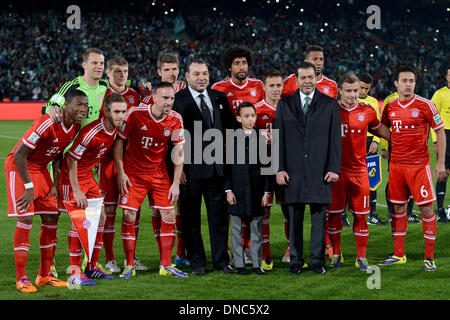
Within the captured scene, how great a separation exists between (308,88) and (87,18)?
3022cm

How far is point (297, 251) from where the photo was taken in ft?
19.6

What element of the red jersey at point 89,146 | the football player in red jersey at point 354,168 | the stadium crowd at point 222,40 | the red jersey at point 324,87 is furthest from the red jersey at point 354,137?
the stadium crowd at point 222,40

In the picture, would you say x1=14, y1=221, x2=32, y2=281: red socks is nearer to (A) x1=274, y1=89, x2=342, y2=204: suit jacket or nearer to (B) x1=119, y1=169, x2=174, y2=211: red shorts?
(B) x1=119, y1=169, x2=174, y2=211: red shorts

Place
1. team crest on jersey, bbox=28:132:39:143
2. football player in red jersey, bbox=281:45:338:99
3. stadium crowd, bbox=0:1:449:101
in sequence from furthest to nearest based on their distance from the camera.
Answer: stadium crowd, bbox=0:1:449:101, football player in red jersey, bbox=281:45:338:99, team crest on jersey, bbox=28:132:39:143

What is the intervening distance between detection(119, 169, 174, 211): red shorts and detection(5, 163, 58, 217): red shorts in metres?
0.75

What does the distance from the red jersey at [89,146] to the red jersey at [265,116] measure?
1.55 metres

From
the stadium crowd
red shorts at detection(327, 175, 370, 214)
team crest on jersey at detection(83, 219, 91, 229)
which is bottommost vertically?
team crest on jersey at detection(83, 219, 91, 229)

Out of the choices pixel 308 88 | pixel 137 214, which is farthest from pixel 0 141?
pixel 308 88

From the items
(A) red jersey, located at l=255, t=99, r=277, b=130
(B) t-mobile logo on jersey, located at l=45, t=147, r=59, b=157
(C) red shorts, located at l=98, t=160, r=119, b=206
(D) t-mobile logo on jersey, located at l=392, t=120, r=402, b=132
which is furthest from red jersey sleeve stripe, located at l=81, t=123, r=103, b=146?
(D) t-mobile logo on jersey, located at l=392, t=120, r=402, b=132

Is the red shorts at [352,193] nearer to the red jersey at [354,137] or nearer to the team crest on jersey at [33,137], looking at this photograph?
the red jersey at [354,137]

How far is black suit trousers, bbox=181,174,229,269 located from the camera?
612 centimetres

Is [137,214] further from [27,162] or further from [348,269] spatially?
[348,269]

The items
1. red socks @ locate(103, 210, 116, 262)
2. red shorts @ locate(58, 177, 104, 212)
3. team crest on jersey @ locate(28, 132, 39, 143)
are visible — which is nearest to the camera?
team crest on jersey @ locate(28, 132, 39, 143)

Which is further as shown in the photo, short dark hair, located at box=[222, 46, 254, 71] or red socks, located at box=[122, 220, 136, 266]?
short dark hair, located at box=[222, 46, 254, 71]
